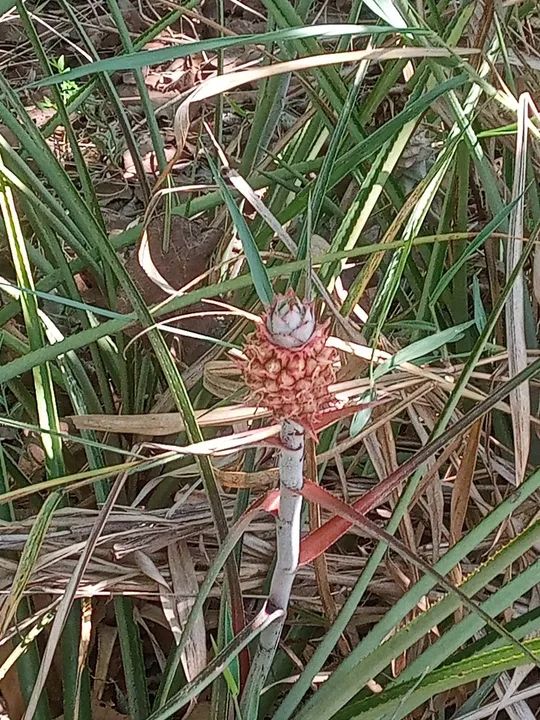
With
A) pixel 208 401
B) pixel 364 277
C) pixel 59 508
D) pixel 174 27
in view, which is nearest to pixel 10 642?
pixel 59 508

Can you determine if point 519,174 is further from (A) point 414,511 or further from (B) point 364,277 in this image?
(A) point 414,511

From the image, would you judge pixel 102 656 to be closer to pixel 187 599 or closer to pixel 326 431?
pixel 187 599

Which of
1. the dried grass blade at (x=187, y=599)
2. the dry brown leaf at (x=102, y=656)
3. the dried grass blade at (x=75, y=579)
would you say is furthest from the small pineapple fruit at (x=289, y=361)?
the dry brown leaf at (x=102, y=656)

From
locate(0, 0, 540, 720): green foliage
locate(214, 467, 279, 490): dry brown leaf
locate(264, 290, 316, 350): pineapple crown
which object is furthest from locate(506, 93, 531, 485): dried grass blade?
locate(264, 290, 316, 350): pineapple crown

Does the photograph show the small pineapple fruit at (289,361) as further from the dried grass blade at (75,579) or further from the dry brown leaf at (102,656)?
the dry brown leaf at (102,656)

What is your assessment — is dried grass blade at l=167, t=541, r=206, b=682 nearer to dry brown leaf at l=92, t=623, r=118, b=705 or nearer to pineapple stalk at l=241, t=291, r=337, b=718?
dry brown leaf at l=92, t=623, r=118, b=705

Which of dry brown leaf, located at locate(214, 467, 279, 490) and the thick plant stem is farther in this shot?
dry brown leaf, located at locate(214, 467, 279, 490)

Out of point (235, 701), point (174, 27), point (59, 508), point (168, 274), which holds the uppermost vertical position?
point (174, 27)
